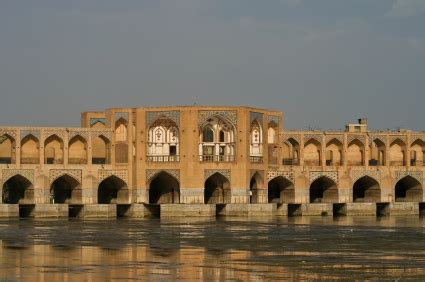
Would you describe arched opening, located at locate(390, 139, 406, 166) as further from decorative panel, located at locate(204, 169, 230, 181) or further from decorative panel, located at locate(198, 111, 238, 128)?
decorative panel, located at locate(204, 169, 230, 181)

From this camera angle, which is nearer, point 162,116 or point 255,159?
point 162,116

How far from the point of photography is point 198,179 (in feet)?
178

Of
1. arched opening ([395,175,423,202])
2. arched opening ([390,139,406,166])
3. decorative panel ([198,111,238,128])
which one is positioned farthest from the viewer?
arched opening ([390,139,406,166])

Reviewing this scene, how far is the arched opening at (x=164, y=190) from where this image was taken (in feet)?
187

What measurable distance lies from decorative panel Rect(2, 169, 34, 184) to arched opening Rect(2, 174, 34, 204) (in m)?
0.28

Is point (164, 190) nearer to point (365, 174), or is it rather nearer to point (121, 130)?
point (121, 130)

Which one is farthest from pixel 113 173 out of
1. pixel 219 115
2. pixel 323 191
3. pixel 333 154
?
pixel 333 154

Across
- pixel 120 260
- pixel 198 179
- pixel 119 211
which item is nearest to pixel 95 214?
pixel 119 211

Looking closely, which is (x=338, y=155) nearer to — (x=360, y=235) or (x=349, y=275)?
(x=360, y=235)

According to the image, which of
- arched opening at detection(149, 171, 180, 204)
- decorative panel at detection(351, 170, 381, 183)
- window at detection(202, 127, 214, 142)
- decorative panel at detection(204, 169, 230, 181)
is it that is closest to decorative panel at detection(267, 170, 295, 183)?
decorative panel at detection(204, 169, 230, 181)

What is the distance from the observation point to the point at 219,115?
5469cm

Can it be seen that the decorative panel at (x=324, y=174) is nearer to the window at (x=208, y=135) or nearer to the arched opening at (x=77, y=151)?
the window at (x=208, y=135)

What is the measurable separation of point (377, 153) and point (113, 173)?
1742 cm

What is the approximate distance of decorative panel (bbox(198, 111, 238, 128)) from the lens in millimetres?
54469
